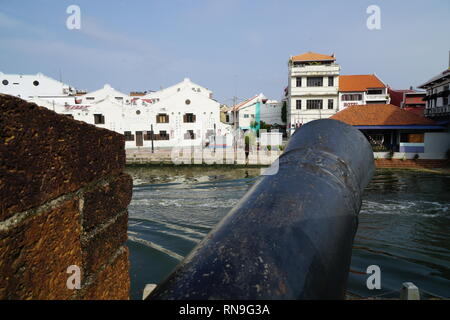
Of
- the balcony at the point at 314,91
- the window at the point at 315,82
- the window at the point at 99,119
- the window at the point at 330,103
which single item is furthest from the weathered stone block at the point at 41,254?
the window at the point at 330,103

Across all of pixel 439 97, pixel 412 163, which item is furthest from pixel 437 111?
pixel 412 163

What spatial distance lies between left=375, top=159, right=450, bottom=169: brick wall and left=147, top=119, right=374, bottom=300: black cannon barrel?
76.5 ft

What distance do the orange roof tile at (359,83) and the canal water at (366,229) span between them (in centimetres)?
2357

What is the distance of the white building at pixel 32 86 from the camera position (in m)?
39.6

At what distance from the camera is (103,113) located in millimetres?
33562

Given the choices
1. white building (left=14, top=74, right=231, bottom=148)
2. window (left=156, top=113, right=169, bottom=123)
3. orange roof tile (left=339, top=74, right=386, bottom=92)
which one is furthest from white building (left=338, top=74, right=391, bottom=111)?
window (left=156, top=113, right=169, bottom=123)

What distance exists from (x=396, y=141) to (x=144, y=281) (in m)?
25.8

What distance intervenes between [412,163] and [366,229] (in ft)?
58.3

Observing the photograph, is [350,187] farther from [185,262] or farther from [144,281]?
[144,281]

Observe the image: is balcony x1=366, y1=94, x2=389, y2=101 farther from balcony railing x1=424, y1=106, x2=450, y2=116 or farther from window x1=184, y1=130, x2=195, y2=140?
window x1=184, y1=130, x2=195, y2=140

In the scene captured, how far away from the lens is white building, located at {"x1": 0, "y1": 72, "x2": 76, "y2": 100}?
39.6 metres

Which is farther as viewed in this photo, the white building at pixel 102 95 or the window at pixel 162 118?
the white building at pixel 102 95

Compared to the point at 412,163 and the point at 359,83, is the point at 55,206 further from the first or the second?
the point at 359,83

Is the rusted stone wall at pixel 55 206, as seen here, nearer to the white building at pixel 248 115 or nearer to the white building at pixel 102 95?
the white building at pixel 102 95
